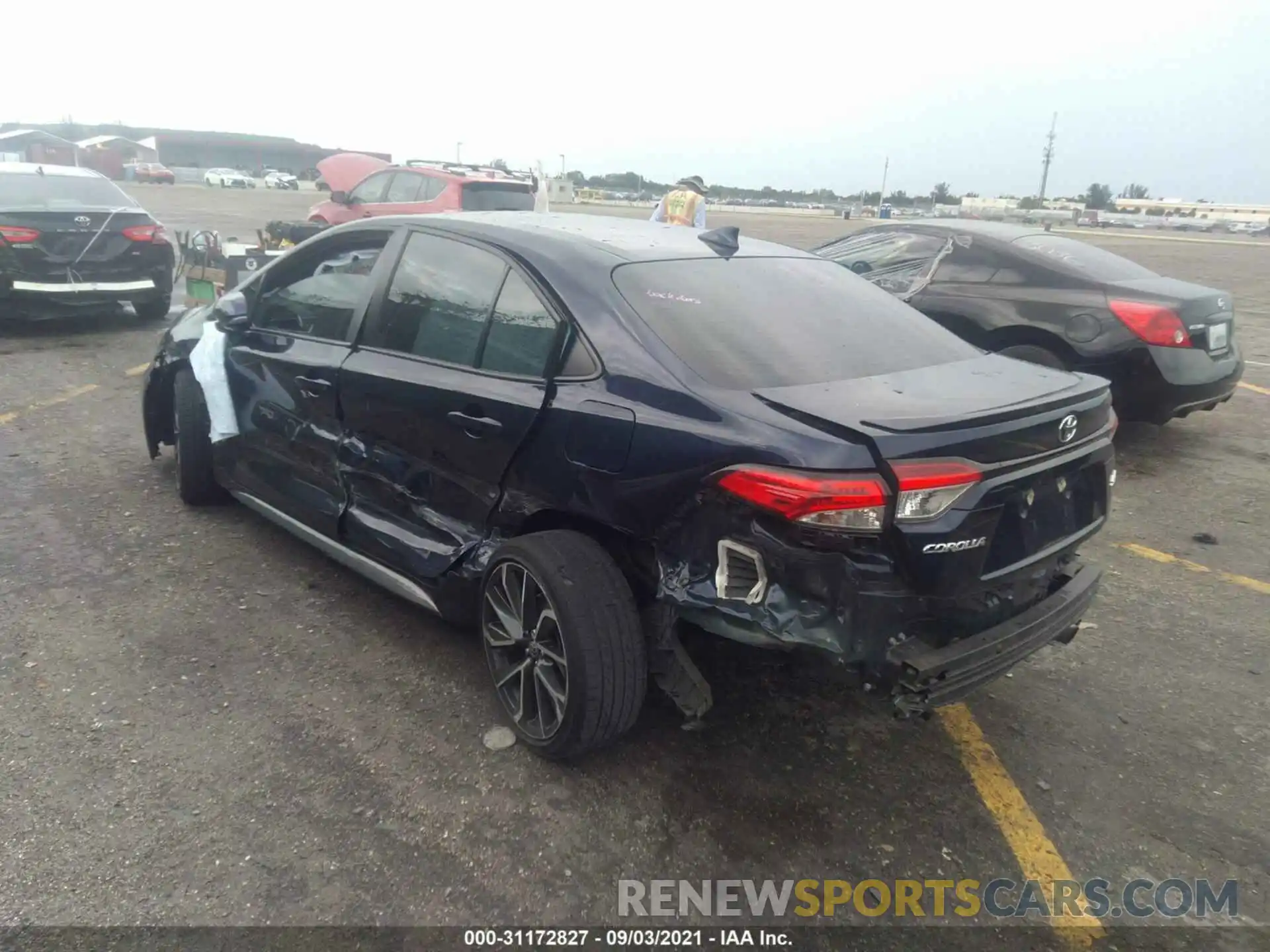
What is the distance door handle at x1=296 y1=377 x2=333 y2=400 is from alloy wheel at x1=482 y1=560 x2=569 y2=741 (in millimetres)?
1203

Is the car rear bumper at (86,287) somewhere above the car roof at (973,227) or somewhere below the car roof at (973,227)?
below

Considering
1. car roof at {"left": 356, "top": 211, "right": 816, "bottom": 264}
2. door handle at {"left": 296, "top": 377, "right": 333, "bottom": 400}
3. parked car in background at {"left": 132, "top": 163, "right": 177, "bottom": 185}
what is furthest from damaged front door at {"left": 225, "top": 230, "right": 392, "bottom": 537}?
parked car in background at {"left": 132, "top": 163, "right": 177, "bottom": 185}

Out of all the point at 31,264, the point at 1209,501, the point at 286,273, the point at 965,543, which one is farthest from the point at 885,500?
the point at 31,264

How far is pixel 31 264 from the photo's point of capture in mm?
7961

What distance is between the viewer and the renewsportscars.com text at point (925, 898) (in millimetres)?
2361

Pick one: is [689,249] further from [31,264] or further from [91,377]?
[31,264]

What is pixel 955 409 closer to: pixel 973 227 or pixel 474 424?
pixel 474 424

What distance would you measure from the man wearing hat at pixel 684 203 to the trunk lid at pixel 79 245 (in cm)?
511

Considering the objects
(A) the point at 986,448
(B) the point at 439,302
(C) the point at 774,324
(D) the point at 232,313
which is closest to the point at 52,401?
(D) the point at 232,313

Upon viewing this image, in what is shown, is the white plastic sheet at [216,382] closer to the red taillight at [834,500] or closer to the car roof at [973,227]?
the red taillight at [834,500]

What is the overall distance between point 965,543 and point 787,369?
727 millimetres

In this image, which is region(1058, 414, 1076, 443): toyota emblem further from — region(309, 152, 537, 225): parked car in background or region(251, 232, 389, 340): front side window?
region(309, 152, 537, 225): parked car in background


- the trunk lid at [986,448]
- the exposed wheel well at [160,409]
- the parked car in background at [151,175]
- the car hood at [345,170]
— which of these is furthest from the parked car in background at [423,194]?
the parked car in background at [151,175]

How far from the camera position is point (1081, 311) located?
5.81 metres
